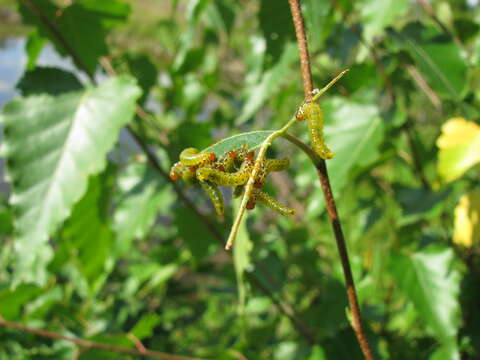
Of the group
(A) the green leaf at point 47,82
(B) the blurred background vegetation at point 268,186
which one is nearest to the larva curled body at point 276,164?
(B) the blurred background vegetation at point 268,186

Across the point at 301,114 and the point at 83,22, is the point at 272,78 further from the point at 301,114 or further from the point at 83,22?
the point at 301,114

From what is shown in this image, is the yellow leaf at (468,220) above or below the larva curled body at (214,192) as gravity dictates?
below

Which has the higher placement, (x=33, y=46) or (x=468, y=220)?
(x=33, y=46)

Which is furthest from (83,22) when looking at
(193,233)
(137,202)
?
(193,233)

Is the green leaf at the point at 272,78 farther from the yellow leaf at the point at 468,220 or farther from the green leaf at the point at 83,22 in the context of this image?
the yellow leaf at the point at 468,220

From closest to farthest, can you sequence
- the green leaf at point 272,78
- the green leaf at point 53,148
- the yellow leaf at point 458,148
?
the green leaf at point 53,148, the yellow leaf at point 458,148, the green leaf at point 272,78

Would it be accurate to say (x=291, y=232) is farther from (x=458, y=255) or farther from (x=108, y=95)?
(x=108, y=95)

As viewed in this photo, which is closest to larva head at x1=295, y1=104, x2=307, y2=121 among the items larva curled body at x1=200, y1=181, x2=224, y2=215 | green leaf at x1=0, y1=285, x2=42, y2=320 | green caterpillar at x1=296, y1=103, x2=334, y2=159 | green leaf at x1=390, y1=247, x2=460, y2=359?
green caterpillar at x1=296, y1=103, x2=334, y2=159
